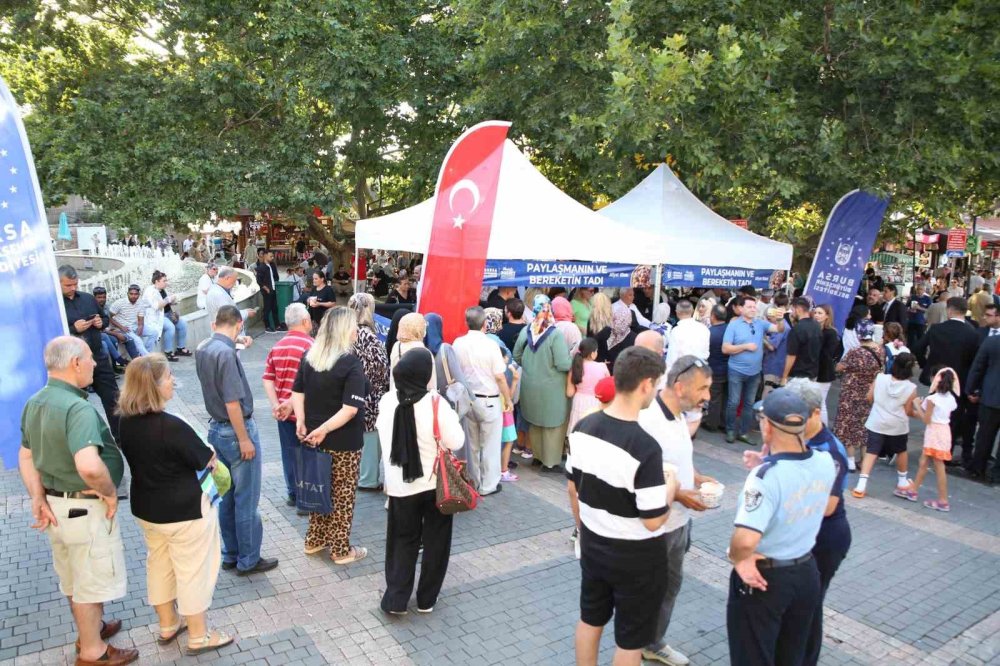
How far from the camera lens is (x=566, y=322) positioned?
23.7 feet

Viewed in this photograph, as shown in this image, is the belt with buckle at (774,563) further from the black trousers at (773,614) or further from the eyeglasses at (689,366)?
the eyeglasses at (689,366)

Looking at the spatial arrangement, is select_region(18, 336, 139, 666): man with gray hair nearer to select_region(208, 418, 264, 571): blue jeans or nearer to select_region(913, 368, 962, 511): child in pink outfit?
select_region(208, 418, 264, 571): blue jeans

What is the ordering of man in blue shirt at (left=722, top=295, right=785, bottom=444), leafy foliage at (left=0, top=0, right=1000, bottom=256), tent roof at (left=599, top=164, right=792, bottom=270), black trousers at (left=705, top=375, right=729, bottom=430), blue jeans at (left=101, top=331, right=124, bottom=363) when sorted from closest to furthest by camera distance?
1. blue jeans at (left=101, top=331, right=124, bottom=363)
2. man in blue shirt at (left=722, top=295, right=785, bottom=444)
3. black trousers at (left=705, top=375, right=729, bottom=430)
4. tent roof at (left=599, top=164, right=792, bottom=270)
5. leafy foliage at (left=0, top=0, right=1000, bottom=256)

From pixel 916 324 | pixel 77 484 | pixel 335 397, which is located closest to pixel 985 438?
pixel 916 324

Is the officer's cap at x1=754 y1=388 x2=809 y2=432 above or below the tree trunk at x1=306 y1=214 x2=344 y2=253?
below

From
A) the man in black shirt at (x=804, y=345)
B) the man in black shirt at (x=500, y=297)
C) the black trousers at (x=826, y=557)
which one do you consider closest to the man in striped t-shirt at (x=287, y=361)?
the black trousers at (x=826, y=557)

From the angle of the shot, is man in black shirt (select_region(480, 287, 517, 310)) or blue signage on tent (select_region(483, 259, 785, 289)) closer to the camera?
blue signage on tent (select_region(483, 259, 785, 289))

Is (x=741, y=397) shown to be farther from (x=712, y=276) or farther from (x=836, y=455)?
(x=836, y=455)

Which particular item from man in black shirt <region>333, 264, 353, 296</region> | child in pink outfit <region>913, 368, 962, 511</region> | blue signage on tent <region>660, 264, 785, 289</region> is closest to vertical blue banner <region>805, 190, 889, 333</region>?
blue signage on tent <region>660, 264, 785, 289</region>

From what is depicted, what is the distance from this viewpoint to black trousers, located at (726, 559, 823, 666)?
3002 mm

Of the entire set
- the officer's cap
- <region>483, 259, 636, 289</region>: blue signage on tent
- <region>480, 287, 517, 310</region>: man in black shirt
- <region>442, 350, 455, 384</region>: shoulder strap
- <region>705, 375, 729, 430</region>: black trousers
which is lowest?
<region>705, 375, 729, 430</region>: black trousers

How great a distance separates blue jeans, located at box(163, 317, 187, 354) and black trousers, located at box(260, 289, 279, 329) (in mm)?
2615

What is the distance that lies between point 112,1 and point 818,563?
59.5 ft

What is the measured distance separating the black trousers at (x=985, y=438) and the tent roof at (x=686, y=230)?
130 inches
